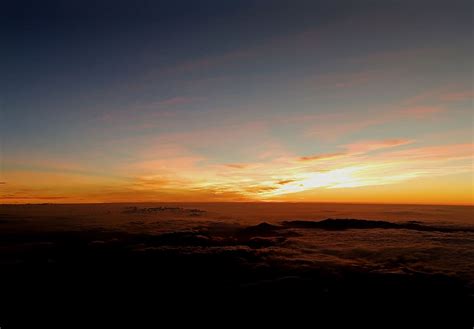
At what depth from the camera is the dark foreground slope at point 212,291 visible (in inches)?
547

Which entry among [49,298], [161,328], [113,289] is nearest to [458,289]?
[161,328]

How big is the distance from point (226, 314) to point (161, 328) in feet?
10.2

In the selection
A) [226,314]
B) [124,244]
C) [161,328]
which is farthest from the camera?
[124,244]

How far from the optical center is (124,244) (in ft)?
96.3

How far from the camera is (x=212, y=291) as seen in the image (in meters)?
17.0

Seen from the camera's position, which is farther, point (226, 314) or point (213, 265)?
point (213, 265)

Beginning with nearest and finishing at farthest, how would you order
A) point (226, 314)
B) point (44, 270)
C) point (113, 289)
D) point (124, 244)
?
point (226, 314), point (113, 289), point (44, 270), point (124, 244)

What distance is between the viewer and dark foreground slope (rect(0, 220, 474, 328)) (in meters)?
13.9

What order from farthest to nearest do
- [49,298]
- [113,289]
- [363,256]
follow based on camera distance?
[363,256], [113,289], [49,298]

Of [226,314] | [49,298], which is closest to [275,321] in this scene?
[226,314]

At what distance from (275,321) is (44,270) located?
55.7 ft

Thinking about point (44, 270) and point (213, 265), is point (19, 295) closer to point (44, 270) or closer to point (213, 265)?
point (44, 270)

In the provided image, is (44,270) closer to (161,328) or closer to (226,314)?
(161,328)

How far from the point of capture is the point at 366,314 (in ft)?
46.8
